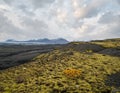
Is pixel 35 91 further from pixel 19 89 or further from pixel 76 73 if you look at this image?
pixel 76 73

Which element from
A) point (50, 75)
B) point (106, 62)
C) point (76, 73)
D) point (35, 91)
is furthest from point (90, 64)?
point (35, 91)

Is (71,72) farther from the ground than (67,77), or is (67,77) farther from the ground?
(71,72)

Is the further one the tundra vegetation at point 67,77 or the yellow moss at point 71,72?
the yellow moss at point 71,72

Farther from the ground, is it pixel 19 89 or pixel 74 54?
pixel 74 54

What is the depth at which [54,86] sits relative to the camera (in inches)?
678

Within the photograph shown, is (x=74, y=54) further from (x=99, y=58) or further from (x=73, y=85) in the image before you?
(x=73, y=85)

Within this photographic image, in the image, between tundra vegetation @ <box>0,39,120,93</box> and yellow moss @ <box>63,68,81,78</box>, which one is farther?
yellow moss @ <box>63,68,81,78</box>

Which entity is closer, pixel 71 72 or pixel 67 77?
pixel 67 77

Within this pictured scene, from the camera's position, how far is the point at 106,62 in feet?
78.0

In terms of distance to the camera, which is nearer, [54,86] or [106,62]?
[54,86]

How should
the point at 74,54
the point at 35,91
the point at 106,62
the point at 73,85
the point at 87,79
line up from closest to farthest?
1. the point at 35,91
2. the point at 73,85
3. the point at 87,79
4. the point at 106,62
5. the point at 74,54

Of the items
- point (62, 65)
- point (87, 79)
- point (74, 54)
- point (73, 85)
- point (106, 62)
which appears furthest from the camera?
point (74, 54)

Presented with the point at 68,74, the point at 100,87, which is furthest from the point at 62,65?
the point at 100,87

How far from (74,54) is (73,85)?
Answer: 961 cm
